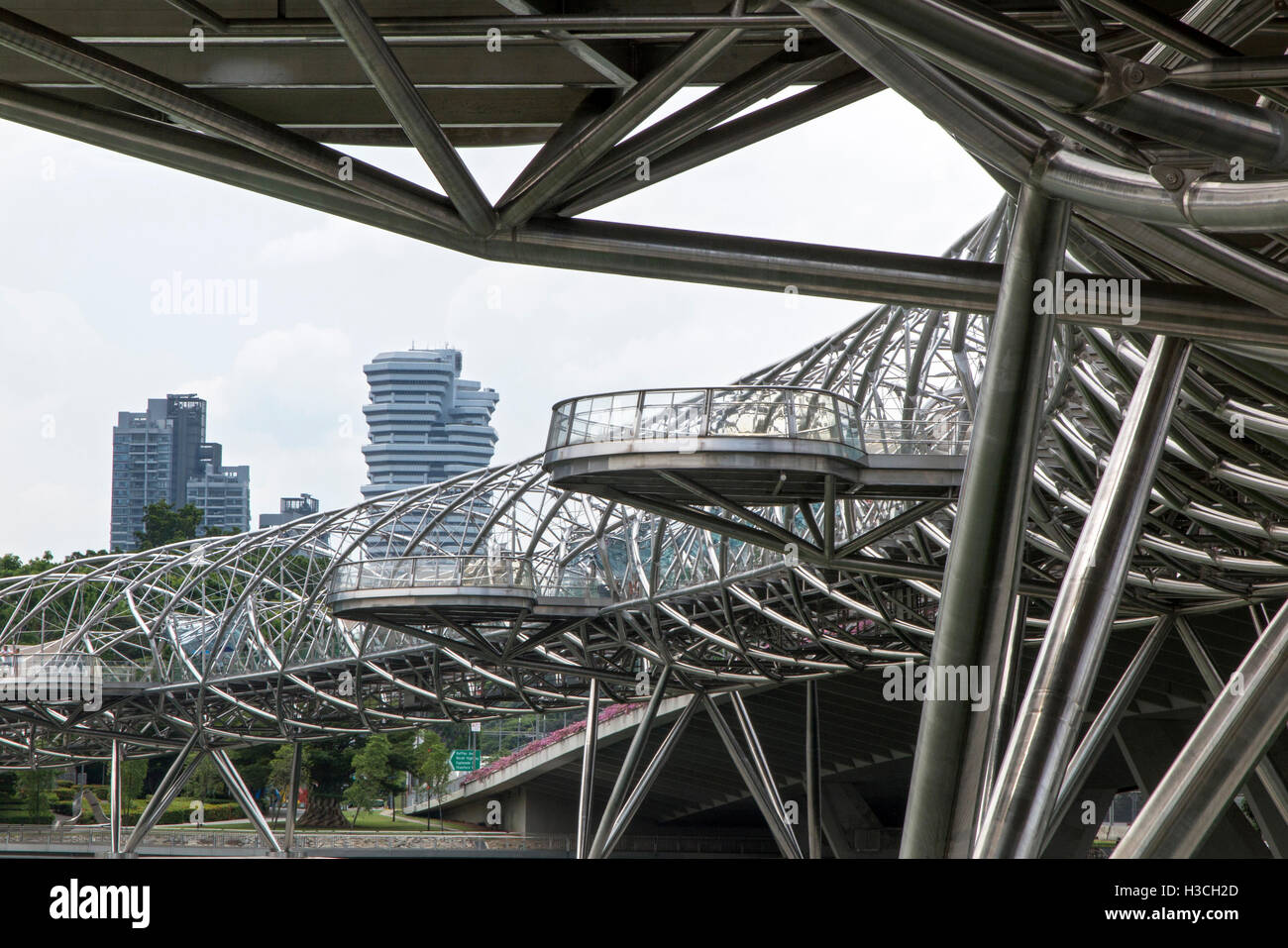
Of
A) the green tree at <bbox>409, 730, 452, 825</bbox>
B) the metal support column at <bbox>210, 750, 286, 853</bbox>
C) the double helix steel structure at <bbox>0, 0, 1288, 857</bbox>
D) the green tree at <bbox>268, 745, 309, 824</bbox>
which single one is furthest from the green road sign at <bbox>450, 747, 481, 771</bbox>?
the double helix steel structure at <bbox>0, 0, 1288, 857</bbox>

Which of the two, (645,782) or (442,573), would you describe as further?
(645,782)

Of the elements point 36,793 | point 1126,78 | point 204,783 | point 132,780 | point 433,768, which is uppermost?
point 1126,78

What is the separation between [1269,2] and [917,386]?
2375 centimetres

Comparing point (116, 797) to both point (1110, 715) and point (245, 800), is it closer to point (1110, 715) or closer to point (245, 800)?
point (245, 800)

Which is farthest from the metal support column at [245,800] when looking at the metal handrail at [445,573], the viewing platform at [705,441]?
the viewing platform at [705,441]

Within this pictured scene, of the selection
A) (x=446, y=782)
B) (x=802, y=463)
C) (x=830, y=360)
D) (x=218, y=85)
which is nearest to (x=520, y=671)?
(x=830, y=360)

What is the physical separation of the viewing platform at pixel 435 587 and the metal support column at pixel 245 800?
26.3 m

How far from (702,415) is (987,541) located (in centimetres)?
1515

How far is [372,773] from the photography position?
7962cm

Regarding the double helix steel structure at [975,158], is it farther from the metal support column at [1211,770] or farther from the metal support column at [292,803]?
the metal support column at [292,803]

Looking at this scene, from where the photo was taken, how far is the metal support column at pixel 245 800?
5962 centimetres

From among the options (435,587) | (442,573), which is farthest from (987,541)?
(442,573)

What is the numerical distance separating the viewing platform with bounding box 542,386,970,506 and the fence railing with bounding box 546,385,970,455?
16 millimetres

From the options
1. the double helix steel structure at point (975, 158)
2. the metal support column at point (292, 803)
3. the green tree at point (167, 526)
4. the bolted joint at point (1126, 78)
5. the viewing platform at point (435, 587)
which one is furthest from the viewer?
the green tree at point (167, 526)
